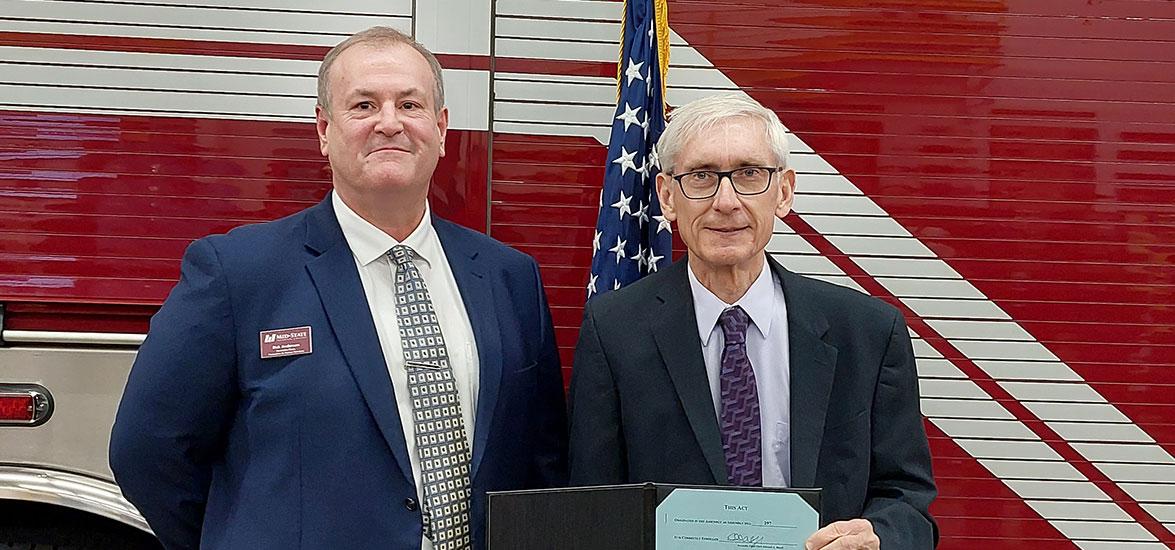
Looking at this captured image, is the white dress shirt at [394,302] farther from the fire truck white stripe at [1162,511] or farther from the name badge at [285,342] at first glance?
the fire truck white stripe at [1162,511]

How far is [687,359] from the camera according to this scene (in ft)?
8.40

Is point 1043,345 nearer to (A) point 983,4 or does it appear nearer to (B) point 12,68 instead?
(A) point 983,4

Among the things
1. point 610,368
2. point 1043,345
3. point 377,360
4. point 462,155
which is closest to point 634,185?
point 462,155

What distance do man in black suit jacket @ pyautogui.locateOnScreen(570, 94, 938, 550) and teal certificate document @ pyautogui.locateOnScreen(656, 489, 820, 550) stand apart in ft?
0.61

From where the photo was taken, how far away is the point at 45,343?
318cm

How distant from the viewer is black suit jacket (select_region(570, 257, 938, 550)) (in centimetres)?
251

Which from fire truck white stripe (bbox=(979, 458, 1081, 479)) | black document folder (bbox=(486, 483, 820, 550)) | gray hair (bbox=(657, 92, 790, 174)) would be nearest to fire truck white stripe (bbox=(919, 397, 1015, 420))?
fire truck white stripe (bbox=(979, 458, 1081, 479))

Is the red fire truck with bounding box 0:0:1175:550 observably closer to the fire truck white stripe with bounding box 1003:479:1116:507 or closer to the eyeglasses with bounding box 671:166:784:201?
the fire truck white stripe with bounding box 1003:479:1116:507

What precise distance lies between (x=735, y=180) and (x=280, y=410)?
108cm

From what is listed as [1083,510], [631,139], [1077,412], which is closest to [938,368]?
[1077,412]

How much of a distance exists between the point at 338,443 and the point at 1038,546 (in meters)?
2.04

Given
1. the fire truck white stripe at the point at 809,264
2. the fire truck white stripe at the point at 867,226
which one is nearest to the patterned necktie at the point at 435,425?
the fire truck white stripe at the point at 809,264

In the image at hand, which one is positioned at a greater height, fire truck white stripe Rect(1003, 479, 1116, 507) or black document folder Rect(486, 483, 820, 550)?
black document folder Rect(486, 483, 820, 550)

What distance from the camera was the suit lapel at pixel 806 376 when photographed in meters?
2.48
